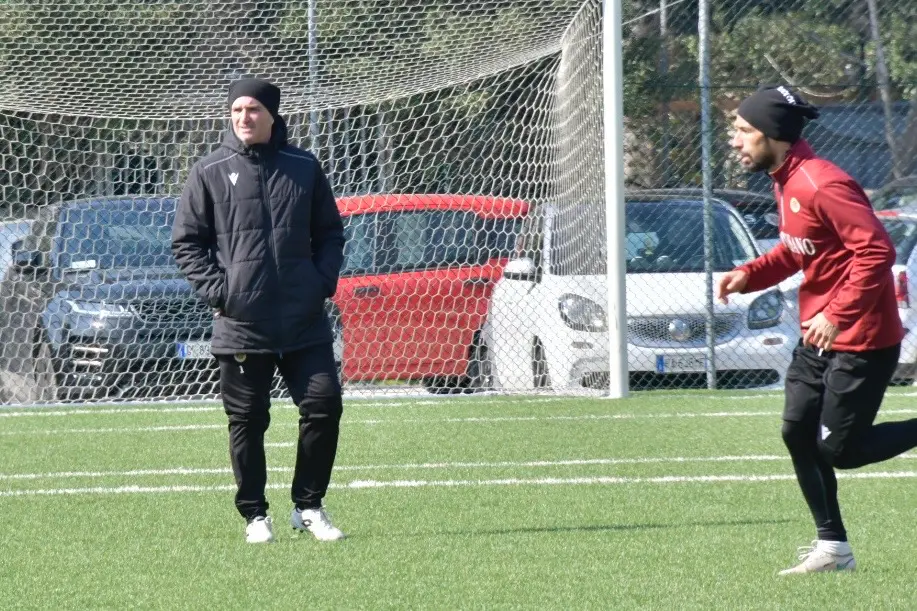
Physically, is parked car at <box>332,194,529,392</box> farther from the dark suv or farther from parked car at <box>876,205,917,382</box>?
parked car at <box>876,205,917,382</box>

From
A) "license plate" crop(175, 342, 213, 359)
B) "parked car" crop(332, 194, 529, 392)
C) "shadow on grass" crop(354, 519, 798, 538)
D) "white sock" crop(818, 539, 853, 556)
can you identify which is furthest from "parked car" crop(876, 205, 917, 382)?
"white sock" crop(818, 539, 853, 556)

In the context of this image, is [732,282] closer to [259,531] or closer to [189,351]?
[259,531]

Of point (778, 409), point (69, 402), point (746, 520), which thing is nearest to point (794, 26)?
point (778, 409)

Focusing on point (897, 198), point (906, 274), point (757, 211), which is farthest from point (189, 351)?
point (897, 198)

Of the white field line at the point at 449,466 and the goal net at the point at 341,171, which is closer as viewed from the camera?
the white field line at the point at 449,466

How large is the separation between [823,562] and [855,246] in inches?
43.7

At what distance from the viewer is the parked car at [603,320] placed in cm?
1245

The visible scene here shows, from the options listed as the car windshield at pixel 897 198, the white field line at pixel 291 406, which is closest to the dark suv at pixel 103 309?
the white field line at pixel 291 406

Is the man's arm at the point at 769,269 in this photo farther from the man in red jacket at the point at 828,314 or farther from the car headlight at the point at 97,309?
the car headlight at the point at 97,309

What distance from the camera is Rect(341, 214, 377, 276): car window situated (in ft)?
41.8

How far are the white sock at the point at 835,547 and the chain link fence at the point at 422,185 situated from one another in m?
6.84

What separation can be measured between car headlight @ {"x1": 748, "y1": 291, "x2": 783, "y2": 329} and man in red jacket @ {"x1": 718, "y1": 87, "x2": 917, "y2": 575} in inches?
278

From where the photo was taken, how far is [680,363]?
41.8 feet

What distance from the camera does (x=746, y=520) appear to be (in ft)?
22.0
